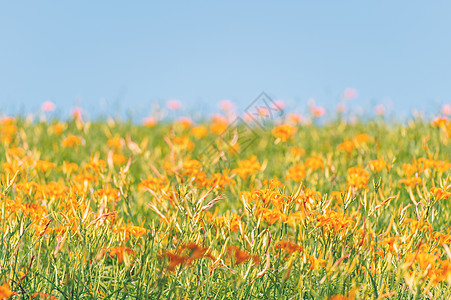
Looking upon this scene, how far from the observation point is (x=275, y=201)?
229 centimetres

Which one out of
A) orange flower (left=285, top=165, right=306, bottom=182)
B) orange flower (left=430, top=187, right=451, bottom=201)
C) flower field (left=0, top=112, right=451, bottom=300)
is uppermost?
orange flower (left=430, top=187, right=451, bottom=201)

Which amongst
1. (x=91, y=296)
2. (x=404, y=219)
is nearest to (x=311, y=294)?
(x=404, y=219)

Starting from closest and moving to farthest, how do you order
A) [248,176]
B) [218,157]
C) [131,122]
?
[248,176], [218,157], [131,122]

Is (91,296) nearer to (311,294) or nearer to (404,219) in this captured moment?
(311,294)

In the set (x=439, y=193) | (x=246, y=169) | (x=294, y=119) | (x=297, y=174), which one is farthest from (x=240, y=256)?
(x=294, y=119)

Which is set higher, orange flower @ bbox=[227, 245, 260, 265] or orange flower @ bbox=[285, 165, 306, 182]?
orange flower @ bbox=[285, 165, 306, 182]

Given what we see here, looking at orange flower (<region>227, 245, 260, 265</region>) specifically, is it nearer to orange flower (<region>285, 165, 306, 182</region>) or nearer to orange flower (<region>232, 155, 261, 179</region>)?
orange flower (<region>232, 155, 261, 179</region>)

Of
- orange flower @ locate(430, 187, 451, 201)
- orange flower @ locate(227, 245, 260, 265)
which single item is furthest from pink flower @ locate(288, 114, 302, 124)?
orange flower @ locate(227, 245, 260, 265)

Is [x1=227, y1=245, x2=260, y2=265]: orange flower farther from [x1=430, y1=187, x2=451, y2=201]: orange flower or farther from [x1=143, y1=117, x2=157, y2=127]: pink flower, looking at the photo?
[x1=143, y1=117, x2=157, y2=127]: pink flower

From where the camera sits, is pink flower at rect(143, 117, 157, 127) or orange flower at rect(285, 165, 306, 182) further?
pink flower at rect(143, 117, 157, 127)

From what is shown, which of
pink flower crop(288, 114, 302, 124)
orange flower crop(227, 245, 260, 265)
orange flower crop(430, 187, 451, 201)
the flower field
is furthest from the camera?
pink flower crop(288, 114, 302, 124)

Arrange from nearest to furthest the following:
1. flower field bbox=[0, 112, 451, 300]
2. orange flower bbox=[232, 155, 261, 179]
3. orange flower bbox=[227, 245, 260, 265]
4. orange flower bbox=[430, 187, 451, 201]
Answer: orange flower bbox=[227, 245, 260, 265]
flower field bbox=[0, 112, 451, 300]
orange flower bbox=[430, 187, 451, 201]
orange flower bbox=[232, 155, 261, 179]

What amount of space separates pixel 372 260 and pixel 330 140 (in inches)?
165

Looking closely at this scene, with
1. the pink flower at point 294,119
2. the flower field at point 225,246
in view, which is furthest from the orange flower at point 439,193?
the pink flower at point 294,119
